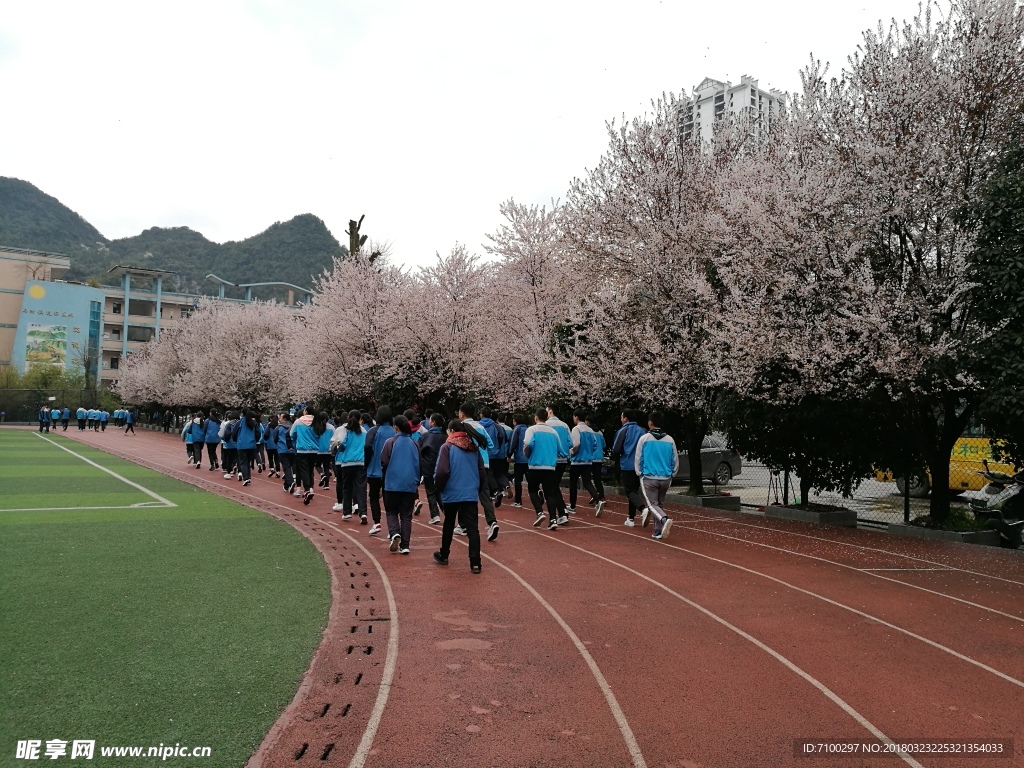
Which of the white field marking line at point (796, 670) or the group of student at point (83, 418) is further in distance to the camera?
the group of student at point (83, 418)

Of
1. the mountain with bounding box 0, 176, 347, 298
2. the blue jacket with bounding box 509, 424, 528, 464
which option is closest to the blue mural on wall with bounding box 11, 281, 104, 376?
the mountain with bounding box 0, 176, 347, 298

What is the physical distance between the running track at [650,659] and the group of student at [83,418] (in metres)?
50.3

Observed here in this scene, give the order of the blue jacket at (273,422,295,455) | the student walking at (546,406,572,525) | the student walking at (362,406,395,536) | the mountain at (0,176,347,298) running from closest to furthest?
the student walking at (362,406,395,536) < the student walking at (546,406,572,525) < the blue jacket at (273,422,295,455) < the mountain at (0,176,347,298)

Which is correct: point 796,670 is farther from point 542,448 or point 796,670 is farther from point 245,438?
point 245,438

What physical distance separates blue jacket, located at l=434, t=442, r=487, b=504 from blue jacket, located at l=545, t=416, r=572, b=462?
156 inches

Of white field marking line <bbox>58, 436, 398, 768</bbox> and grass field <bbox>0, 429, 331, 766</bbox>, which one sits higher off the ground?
grass field <bbox>0, 429, 331, 766</bbox>

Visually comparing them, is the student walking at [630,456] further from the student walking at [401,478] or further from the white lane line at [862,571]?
the student walking at [401,478]

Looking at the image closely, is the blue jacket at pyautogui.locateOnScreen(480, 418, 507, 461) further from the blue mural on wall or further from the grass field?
the blue mural on wall

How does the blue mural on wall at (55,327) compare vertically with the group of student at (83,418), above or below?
above

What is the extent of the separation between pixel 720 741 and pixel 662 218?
1391cm

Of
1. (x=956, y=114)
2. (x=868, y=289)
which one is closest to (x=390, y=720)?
(x=868, y=289)

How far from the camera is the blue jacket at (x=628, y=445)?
12469 mm

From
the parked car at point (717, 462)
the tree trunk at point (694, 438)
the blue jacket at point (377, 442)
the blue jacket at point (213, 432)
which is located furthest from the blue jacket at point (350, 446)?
the parked car at point (717, 462)

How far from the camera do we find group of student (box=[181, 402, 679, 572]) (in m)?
8.75
